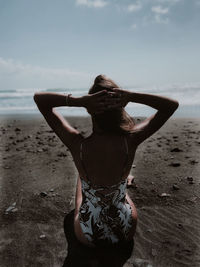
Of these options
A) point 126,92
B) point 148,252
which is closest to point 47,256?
point 148,252

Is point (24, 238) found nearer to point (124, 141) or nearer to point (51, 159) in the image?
point (124, 141)

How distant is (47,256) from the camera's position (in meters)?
3.42

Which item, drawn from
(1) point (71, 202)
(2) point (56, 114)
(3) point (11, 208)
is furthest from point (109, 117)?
(3) point (11, 208)

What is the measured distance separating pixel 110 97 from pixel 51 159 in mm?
4625

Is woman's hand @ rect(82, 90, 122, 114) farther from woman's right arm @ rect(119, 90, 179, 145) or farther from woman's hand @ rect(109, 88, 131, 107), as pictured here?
woman's right arm @ rect(119, 90, 179, 145)

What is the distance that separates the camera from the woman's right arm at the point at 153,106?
9.57 feet

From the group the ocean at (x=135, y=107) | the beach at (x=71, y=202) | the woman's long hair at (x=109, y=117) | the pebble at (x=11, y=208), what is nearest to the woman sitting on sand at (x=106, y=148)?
the woman's long hair at (x=109, y=117)

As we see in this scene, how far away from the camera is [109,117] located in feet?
9.43

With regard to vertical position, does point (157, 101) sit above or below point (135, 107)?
above

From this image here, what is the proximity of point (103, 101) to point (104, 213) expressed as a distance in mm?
1315

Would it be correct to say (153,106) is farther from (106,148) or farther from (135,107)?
(135,107)

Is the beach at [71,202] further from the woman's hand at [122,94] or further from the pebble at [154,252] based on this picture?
the woman's hand at [122,94]

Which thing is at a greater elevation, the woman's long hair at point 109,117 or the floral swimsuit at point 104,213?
the woman's long hair at point 109,117

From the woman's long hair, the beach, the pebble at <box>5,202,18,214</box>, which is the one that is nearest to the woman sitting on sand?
the woman's long hair
